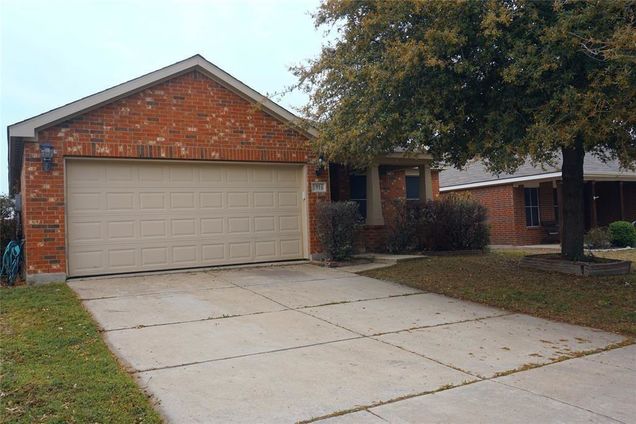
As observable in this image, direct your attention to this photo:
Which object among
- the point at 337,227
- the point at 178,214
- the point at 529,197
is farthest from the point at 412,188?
the point at 178,214

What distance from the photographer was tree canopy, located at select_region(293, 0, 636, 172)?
7.08 metres

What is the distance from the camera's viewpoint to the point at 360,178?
50.4 ft

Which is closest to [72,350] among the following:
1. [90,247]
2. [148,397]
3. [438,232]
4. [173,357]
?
[173,357]

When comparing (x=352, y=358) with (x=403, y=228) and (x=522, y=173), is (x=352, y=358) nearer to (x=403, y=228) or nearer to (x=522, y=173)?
(x=403, y=228)

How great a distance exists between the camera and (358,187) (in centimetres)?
1540

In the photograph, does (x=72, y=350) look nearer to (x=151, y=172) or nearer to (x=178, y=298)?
(x=178, y=298)

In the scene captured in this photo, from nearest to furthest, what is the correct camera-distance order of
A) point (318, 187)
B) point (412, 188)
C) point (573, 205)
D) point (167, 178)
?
point (573, 205), point (167, 178), point (318, 187), point (412, 188)

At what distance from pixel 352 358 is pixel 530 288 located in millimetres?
5097

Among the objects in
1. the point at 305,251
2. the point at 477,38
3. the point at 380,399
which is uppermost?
the point at 477,38

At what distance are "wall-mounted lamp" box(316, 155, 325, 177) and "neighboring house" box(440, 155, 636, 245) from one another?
340 inches

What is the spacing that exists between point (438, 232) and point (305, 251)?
157 inches

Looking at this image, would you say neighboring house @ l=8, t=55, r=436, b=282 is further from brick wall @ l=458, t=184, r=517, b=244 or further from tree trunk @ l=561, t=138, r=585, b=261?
brick wall @ l=458, t=184, r=517, b=244

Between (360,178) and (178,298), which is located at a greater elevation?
(360,178)

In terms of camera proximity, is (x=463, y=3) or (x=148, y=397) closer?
(x=148, y=397)
